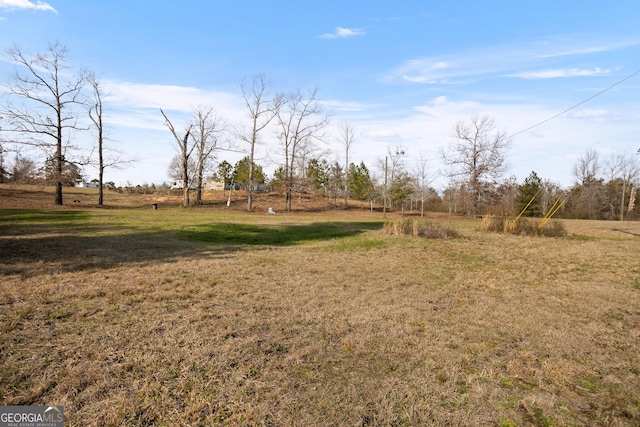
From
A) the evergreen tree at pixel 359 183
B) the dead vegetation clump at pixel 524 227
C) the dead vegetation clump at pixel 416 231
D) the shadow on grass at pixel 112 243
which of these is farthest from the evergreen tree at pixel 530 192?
the shadow on grass at pixel 112 243

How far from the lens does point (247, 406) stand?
2.74m

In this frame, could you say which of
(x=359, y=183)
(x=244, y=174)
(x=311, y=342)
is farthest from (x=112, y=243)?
(x=359, y=183)

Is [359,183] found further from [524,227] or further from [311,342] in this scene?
[311,342]

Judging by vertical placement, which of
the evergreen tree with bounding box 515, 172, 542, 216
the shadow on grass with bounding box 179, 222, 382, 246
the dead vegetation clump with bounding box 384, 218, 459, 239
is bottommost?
the shadow on grass with bounding box 179, 222, 382, 246

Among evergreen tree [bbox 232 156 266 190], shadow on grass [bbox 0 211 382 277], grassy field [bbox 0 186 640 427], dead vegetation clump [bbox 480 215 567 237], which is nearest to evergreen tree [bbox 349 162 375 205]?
evergreen tree [bbox 232 156 266 190]

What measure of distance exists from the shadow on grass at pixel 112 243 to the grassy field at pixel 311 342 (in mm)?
130

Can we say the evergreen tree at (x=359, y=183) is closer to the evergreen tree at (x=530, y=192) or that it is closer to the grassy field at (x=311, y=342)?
the evergreen tree at (x=530, y=192)

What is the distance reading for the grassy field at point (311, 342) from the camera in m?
2.77

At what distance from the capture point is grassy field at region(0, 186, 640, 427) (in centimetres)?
277

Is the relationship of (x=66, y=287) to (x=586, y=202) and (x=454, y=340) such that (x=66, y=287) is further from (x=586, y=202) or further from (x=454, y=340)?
(x=586, y=202)

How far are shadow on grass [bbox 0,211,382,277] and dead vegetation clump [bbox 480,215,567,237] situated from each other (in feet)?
25.5

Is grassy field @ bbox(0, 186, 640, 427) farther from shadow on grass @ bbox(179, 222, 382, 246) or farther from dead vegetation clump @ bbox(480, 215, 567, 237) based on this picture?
dead vegetation clump @ bbox(480, 215, 567, 237)

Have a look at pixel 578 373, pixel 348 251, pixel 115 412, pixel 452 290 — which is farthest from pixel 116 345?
pixel 348 251

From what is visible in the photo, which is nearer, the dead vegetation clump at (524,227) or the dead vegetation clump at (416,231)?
the dead vegetation clump at (416,231)
